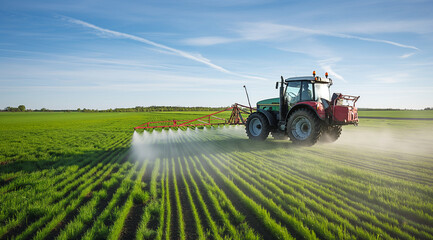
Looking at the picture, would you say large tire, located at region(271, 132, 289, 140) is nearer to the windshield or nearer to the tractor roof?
the windshield

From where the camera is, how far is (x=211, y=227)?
336 centimetres

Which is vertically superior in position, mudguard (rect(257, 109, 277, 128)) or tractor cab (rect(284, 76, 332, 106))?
tractor cab (rect(284, 76, 332, 106))

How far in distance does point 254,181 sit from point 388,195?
8.04 ft

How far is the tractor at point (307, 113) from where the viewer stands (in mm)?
8734

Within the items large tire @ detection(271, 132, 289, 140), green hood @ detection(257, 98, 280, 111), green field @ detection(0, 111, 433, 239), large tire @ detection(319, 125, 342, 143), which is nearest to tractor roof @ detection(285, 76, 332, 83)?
green hood @ detection(257, 98, 280, 111)

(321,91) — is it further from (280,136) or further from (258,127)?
(258,127)

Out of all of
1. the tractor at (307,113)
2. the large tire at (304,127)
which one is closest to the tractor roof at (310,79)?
the tractor at (307,113)

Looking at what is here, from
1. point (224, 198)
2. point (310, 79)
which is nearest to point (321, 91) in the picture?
point (310, 79)

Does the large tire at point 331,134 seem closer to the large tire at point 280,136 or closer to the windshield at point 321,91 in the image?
the windshield at point 321,91

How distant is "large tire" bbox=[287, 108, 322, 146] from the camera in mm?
8672

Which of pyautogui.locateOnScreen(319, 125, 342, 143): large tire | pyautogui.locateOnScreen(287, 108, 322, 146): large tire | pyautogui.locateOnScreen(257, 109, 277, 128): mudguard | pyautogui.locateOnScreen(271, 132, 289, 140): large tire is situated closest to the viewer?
pyautogui.locateOnScreen(287, 108, 322, 146): large tire

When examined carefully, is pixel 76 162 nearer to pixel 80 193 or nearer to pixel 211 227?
pixel 80 193

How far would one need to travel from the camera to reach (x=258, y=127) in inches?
451

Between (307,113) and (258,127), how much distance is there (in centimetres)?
299
